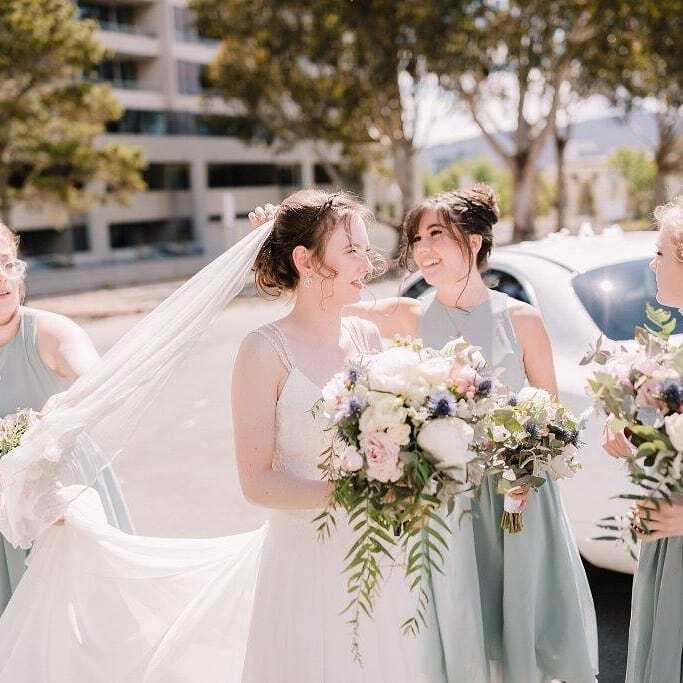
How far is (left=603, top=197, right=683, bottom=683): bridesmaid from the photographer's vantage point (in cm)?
233

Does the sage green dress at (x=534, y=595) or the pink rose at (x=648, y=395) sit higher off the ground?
the pink rose at (x=648, y=395)

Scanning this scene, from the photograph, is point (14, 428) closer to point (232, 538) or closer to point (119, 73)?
point (232, 538)

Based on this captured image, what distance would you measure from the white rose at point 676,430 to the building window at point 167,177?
4665 cm

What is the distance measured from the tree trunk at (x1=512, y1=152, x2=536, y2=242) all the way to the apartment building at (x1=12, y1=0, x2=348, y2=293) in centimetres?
1583

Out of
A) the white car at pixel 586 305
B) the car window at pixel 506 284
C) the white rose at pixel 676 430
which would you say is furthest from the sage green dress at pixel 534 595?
the car window at pixel 506 284

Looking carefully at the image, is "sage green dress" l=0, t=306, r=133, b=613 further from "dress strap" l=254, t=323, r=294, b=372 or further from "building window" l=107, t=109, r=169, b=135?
"building window" l=107, t=109, r=169, b=135

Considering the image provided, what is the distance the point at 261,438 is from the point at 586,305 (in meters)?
2.24

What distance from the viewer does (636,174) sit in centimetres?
6744

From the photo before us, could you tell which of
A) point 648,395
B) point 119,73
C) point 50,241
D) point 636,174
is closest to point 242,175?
point 119,73

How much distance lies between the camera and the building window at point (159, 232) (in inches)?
1832

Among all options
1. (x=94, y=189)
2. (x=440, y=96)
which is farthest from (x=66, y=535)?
(x=94, y=189)

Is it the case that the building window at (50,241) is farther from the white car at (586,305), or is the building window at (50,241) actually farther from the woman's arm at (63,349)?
the woman's arm at (63,349)

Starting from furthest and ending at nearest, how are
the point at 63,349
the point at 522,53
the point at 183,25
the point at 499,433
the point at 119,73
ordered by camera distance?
1. the point at 183,25
2. the point at 119,73
3. the point at 522,53
4. the point at 63,349
5. the point at 499,433

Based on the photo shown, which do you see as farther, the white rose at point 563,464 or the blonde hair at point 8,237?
the blonde hair at point 8,237
